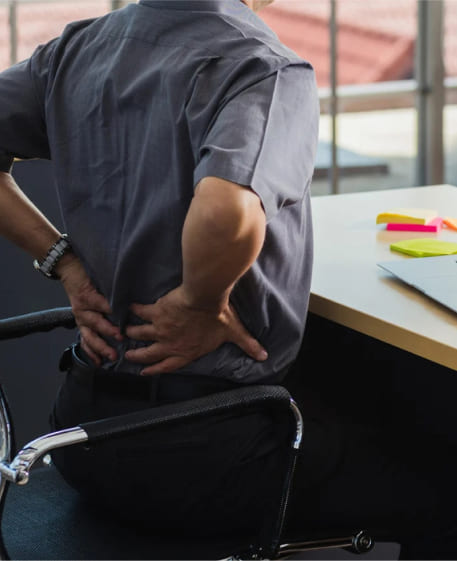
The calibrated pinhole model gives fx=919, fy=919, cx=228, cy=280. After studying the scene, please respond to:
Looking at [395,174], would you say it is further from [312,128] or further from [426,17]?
[312,128]

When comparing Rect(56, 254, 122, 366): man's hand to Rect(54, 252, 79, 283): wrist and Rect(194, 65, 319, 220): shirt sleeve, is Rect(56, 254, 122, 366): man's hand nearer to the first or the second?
Rect(54, 252, 79, 283): wrist

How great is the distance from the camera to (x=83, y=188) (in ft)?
4.44

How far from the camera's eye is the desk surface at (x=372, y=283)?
3.96ft

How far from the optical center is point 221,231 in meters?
1.08

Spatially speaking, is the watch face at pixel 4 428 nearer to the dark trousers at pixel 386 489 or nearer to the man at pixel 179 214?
the man at pixel 179 214

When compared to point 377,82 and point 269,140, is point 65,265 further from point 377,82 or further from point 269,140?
point 377,82

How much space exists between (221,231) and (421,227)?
766 millimetres

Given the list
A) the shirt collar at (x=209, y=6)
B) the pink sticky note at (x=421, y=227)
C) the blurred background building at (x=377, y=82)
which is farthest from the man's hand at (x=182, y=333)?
the blurred background building at (x=377, y=82)

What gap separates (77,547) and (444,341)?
1.90ft

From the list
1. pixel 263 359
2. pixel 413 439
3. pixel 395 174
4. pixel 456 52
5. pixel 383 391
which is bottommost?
pixel 395 174

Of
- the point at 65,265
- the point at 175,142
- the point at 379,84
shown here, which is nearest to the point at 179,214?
the point at 175,142

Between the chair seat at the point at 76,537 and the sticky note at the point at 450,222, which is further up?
the sticky note at the point at 450,222

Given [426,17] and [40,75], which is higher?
[40,75]

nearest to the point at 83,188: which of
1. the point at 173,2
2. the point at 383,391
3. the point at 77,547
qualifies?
the point at 173,2
